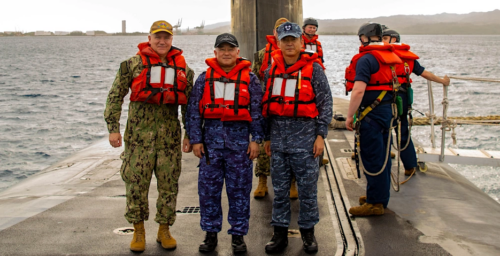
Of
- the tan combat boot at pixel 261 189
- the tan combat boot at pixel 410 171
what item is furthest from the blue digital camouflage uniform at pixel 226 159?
the tan combat boot at pixel 410 171

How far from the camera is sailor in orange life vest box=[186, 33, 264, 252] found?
14.8ft

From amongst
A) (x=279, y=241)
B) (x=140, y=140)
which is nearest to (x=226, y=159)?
(x=140, y=140)

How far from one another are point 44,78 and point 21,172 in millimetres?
36172

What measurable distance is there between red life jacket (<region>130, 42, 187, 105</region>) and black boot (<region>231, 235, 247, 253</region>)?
4.71 ft

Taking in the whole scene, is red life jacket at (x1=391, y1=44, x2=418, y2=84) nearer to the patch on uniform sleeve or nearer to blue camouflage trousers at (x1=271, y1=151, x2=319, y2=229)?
blue camouflage trousers at (x1=271, y1=151, x2=319, y2=229)

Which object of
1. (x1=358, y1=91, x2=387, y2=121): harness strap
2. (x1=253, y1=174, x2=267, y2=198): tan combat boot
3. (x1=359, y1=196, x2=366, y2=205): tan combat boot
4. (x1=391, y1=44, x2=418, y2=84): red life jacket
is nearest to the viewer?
(x1=358, y1=91, x2=387, y2=121): harness strap

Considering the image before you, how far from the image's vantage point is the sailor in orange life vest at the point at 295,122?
4527 mm

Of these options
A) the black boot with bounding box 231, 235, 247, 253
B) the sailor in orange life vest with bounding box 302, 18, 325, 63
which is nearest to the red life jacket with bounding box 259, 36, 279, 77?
the sailor in orange life vest with bounding box 302, 18, 325, 63

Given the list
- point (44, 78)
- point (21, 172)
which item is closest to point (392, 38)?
point (21, 172)

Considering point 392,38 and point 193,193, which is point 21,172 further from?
point 392,38

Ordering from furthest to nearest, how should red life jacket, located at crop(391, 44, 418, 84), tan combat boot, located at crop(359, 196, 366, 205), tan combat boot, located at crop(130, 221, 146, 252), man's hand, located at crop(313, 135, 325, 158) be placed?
red life jacket, located at crop(391, 44, 418, 84)
tan combat boot, located at crop(359, 196, 366, 205)
tan combat boot, located at crop(130, 221, 146, 252)
man's hand, located at crop(313, 135, 325, 158)

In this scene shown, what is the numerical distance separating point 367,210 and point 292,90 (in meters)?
1.94

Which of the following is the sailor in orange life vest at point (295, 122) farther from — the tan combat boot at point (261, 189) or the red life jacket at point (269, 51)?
the tan combat boot at point (261, 189)

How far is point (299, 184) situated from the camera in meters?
4.70
